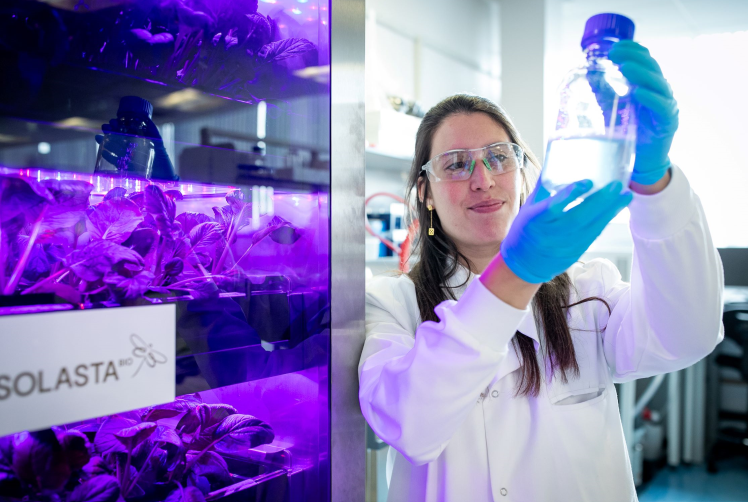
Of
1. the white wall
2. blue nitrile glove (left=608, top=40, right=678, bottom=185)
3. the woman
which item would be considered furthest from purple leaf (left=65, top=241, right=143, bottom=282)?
the white wall

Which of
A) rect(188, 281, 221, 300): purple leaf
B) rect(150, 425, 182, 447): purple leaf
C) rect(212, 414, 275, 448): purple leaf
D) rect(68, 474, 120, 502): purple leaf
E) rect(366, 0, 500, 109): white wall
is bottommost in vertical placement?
rect(68, 474, 120, 502): purple leaf

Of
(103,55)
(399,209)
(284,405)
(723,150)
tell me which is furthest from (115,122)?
(723,150)

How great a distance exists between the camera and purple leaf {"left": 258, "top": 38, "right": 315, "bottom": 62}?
2.34ft

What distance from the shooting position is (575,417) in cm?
101

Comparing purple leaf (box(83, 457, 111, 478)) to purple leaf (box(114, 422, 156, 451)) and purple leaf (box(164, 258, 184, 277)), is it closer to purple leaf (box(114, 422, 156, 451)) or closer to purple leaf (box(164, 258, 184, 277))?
purple leaf (box(114, 422, 156, 451))

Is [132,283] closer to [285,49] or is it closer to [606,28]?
[285,49]

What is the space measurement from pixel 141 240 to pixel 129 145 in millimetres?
106

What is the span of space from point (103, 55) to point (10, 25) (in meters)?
0.09

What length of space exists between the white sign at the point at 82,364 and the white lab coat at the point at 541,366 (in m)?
Answer: 0.34

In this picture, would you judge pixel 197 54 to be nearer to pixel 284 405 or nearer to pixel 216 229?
pixel 216 229

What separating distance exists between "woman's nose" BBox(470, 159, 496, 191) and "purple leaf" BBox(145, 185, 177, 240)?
0.66 m

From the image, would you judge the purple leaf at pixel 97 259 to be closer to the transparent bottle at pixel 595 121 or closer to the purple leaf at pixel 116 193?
the purple leaf at pixel 116 193

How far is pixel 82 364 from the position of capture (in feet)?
1.67

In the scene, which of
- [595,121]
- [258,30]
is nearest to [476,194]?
[595,121]
